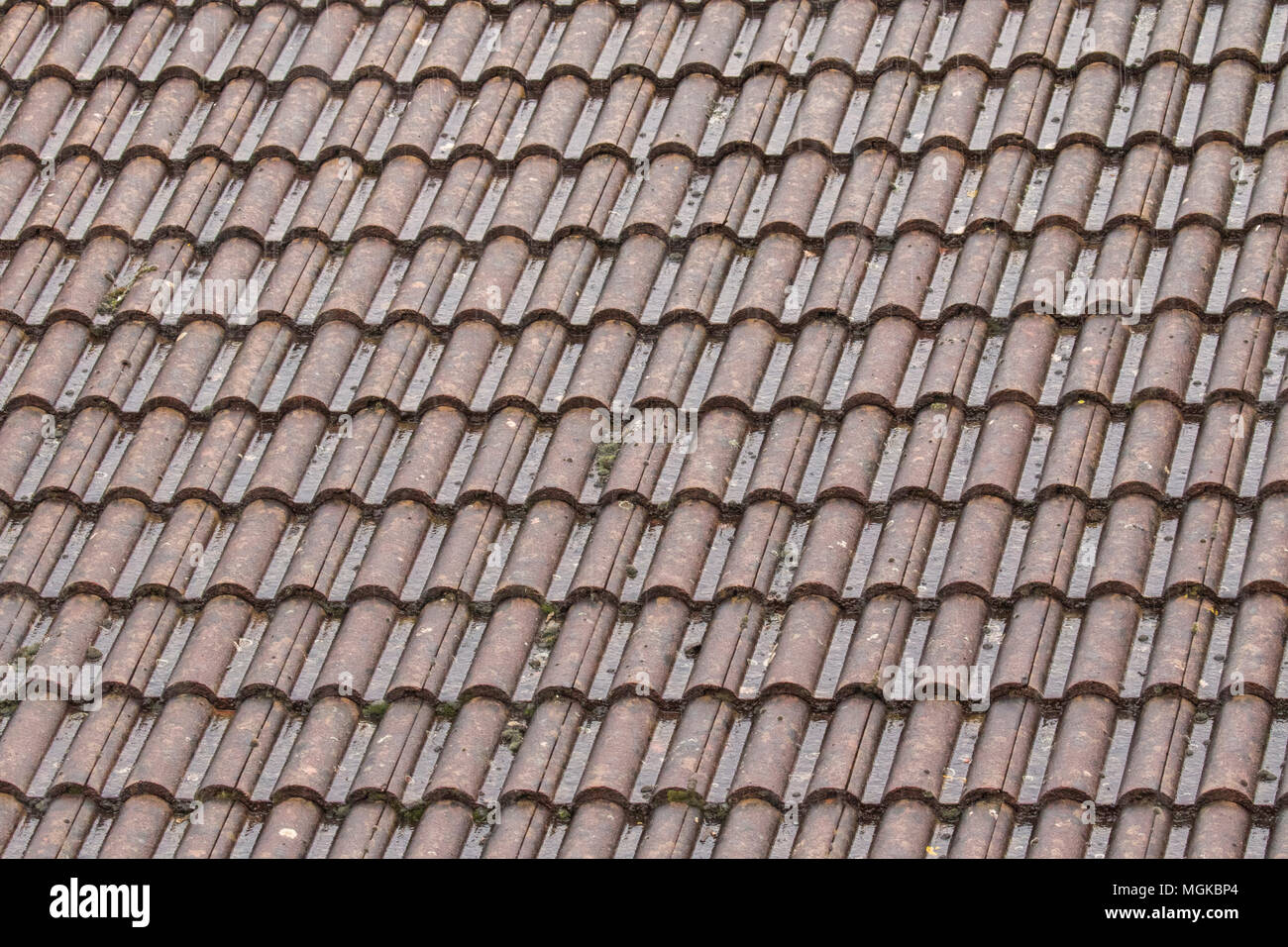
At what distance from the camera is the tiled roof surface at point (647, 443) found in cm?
588

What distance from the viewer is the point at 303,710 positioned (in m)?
6.20

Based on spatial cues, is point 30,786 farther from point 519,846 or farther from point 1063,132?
point 1063,132

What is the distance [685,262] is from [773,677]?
1.73 meters

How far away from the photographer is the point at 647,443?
6648mm

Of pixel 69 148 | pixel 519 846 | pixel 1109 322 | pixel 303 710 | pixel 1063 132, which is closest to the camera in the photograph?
pixel 519 846

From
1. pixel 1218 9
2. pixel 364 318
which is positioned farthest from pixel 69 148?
pixel 1218 9

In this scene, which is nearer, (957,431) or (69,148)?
(957,431)

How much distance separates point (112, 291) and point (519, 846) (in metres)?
2.78

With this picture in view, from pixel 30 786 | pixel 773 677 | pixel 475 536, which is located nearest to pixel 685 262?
pixel 475 536

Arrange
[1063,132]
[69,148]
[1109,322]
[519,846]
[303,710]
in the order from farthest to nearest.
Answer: [69,148], [1063,132], [1109,322], [303,710], [519,846]

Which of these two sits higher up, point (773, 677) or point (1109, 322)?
point (1109, 322)

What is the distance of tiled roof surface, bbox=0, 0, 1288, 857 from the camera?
5879mm
